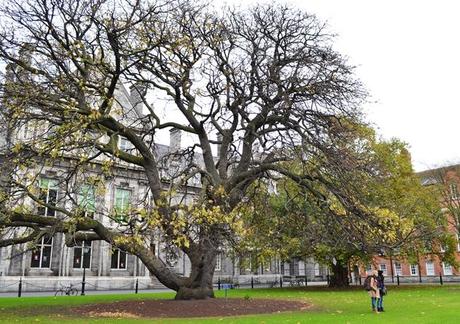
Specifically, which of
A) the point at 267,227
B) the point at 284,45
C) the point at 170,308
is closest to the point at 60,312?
the point at 170,308

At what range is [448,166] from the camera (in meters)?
38.5

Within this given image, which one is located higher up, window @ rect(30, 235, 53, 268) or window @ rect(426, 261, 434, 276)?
window @ rect(30, 235, 53, 268)

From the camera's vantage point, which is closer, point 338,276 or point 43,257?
point 338,276

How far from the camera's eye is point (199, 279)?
17859 millimetres

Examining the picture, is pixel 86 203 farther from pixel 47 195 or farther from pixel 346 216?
pixel 346 216

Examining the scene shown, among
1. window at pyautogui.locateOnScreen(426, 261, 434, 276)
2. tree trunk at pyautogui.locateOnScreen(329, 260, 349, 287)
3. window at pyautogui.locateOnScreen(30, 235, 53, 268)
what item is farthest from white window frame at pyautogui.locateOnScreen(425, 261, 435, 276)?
window at pyautogui.locateOnScreen(30, 235, 53, 268)

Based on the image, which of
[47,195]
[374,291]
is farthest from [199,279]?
[47,195]

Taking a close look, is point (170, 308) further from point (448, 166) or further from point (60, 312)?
point (448, 166)

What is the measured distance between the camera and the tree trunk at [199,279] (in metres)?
17.6

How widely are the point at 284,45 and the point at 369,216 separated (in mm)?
7522

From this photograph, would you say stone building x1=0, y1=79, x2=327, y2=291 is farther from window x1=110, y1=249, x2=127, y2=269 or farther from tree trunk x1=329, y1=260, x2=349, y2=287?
tree trunk x1=329, y1=260, x2=349, y2=287

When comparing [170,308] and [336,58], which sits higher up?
[336,58]

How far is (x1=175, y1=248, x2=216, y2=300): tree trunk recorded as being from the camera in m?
17.6

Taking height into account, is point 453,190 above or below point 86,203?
above
